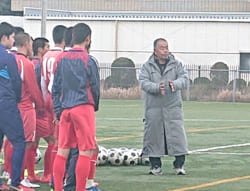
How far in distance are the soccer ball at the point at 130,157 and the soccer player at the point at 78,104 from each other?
3.30 m

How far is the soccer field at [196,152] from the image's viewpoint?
38.0 ft

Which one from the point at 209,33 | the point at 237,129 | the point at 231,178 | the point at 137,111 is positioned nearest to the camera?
the point at 231,178

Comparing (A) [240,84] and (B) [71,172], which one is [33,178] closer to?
(B) [71,172]

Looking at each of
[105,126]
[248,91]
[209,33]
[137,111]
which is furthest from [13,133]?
[209,33]

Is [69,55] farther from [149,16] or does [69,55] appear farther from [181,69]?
[149,16]

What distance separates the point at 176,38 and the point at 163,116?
33.2 metres

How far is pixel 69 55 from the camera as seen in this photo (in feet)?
32.9

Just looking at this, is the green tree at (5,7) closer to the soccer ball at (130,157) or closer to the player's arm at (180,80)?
the soccer ball at (130,157)

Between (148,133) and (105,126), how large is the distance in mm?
8226

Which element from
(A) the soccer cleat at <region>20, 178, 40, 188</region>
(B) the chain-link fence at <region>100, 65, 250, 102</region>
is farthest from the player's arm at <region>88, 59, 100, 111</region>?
(B) the chain-link fence at <region>100, 65, 250, 102</region>

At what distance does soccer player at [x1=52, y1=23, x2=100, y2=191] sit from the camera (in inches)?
389

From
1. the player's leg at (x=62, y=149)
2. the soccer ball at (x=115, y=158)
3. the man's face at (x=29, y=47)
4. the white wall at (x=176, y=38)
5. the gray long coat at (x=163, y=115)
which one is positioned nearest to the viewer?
the player's leg at (x=62, y=149)

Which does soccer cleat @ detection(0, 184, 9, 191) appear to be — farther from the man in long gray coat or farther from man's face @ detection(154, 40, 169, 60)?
man's face @ detection(154, 40, 169, 60)

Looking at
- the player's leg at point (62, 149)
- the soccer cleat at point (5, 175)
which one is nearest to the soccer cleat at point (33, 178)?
the soccer cleat at point (5, 175)
